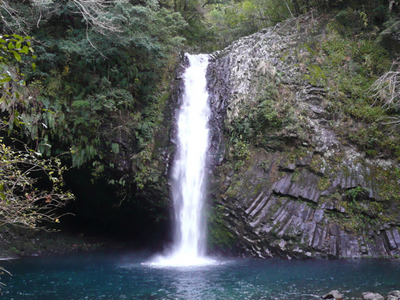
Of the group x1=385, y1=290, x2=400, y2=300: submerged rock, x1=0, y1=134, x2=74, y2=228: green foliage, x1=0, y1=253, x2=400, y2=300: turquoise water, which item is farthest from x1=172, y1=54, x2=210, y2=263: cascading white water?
x1=0, y1=134, x2=74, y2=228: green foliage

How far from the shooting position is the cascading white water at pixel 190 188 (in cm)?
1119

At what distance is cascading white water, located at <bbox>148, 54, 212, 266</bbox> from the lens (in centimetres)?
1119

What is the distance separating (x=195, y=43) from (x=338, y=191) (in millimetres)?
13024

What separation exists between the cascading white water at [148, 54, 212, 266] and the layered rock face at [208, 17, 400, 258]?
0.55m

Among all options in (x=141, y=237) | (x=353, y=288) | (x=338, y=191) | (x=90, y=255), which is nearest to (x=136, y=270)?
(x=90, y=255)

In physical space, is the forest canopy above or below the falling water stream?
above

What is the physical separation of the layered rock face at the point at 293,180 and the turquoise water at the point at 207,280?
0.78m

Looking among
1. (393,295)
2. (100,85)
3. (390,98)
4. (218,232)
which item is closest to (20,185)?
(100,85)

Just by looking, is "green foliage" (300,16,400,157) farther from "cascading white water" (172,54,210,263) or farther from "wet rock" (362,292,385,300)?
"wet rock" (362,292,385,300)

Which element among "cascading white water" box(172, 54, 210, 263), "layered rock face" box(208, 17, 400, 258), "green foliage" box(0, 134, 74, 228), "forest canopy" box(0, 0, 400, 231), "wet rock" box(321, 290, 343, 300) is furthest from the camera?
"cascading white water" box(172, 54, 210, 263)

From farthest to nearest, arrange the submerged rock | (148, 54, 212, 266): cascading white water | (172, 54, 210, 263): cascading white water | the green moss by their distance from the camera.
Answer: (172, 54, 210, 263): cascading white water → (148, 54, 212, 266): cascading white water → the green moss → the submerged rock

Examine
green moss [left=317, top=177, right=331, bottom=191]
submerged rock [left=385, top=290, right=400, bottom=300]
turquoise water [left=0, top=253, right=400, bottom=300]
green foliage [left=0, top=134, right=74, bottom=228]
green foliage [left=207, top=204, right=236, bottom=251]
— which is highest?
green moss [left=317, top=177, right=331, bottom=191]

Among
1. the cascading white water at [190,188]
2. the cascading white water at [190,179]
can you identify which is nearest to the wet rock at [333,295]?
the cascading white water at [190,188]

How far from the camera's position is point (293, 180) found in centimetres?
1098
